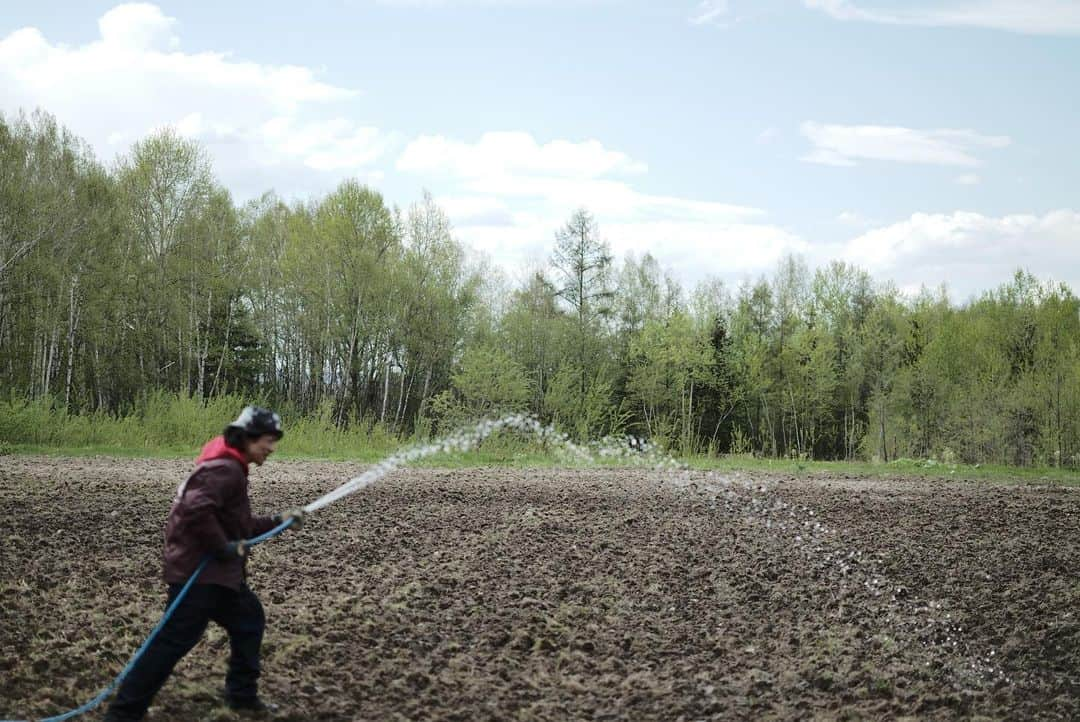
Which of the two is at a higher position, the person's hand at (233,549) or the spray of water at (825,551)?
the person's hand at (233,549)

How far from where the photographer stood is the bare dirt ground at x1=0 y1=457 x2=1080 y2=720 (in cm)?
655

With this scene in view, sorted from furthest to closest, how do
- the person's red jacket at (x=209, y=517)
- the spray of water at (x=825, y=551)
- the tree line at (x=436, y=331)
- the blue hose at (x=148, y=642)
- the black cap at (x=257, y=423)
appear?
the tree line at (x=436, y=331) → the spray of water at (x=825, y=551) → the black cap at (x=257, y=423) → the person's red jacket at (x=209, y=517) → the blue hose at (x=148, y=642)

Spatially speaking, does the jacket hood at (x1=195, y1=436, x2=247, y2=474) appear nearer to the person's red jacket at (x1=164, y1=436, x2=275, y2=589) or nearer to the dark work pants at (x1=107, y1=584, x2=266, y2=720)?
the person's red jacket at (x1=164, y1=436, x2=275, y2=589)

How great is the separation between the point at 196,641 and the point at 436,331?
129 feet

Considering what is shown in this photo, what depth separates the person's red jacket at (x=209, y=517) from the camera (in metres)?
5.61

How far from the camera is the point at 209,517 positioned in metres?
5.60

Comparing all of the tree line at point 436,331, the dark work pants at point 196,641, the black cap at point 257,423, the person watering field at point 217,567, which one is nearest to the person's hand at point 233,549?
the person watering field at point 217,567

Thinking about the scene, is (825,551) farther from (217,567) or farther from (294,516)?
(217,567)

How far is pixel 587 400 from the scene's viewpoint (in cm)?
3597

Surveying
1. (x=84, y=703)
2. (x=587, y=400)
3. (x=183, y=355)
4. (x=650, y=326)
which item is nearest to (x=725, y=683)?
(x=84, y=703)

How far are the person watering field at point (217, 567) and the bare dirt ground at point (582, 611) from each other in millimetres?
391

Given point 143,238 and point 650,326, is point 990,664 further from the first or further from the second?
point 143,238

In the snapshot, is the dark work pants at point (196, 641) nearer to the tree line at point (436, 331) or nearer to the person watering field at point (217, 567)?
the person watering field at point (217, 567)

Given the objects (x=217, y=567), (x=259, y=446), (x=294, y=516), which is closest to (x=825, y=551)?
(x=294, y=516)
